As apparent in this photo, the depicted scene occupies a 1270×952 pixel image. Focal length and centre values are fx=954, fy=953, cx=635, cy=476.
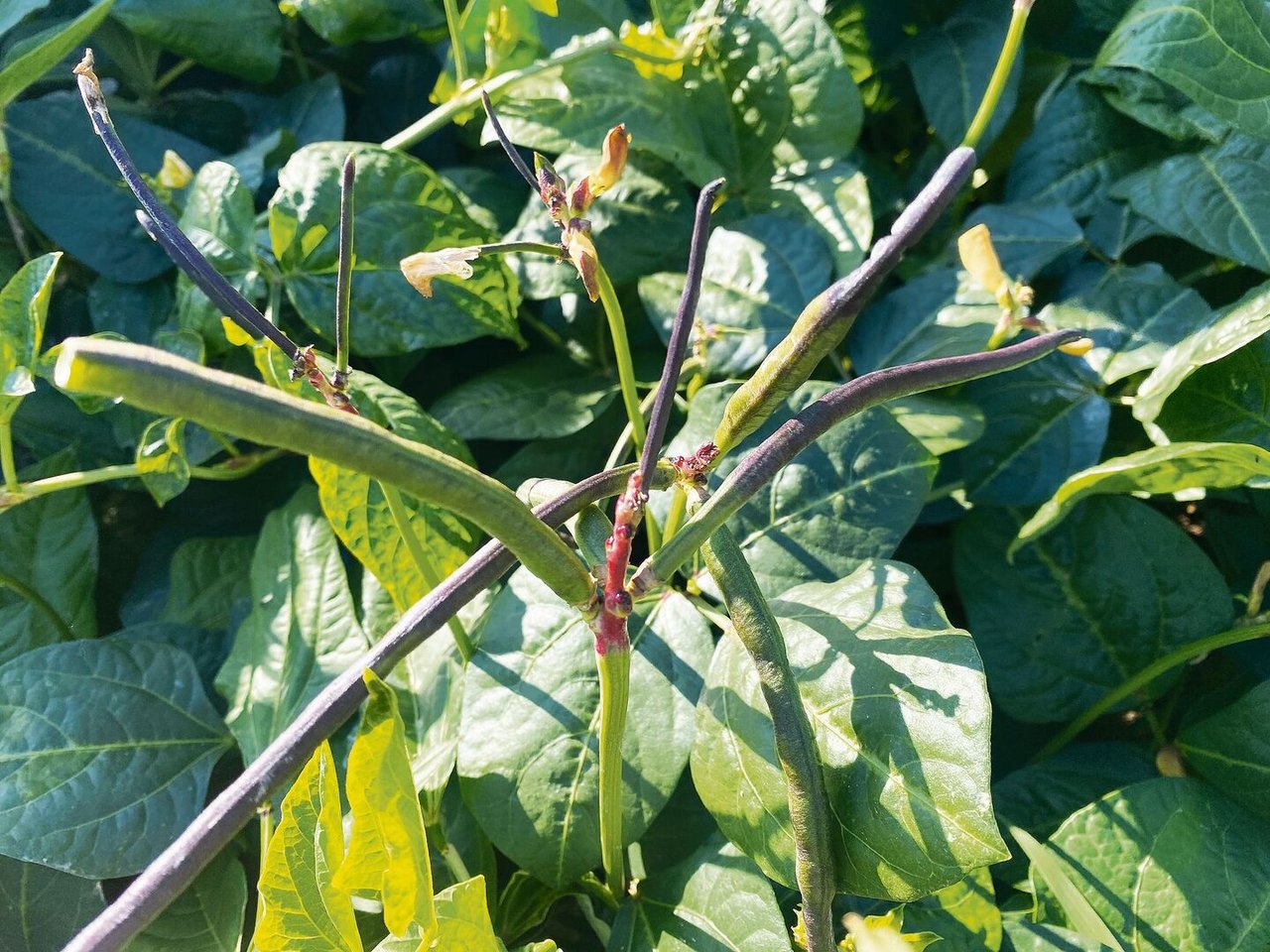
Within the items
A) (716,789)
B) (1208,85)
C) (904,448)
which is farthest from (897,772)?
(1208,85)

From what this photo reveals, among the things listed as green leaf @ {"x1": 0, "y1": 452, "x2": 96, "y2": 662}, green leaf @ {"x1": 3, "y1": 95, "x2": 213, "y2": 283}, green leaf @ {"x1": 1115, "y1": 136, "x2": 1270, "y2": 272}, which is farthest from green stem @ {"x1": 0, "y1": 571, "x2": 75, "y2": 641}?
green leaf @ {"x1": 1115, "y1": 136, "x2": 1270, "y2": 272}

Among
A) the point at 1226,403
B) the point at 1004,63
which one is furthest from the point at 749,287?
the point at 1226,403

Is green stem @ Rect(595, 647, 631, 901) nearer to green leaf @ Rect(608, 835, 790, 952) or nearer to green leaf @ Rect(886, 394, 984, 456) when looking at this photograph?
green leaf @ Rect(608, 835, 790, 952)

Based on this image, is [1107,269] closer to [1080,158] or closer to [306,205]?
[1080,158]

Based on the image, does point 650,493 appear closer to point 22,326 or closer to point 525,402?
point 525,402

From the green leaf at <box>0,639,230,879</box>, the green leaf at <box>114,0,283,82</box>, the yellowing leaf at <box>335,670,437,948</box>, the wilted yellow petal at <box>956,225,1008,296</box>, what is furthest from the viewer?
the green leaf at <box>114,0,283,82</box>

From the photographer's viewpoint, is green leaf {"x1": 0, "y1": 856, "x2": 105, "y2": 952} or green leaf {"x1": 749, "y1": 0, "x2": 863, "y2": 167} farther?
green leaf {"x1": 749, "y1": 0, "x2": 863, "y2": 167}

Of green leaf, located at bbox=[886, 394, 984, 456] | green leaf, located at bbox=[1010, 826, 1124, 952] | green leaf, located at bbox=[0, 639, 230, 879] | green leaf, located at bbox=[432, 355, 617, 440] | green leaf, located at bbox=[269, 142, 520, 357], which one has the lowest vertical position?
green leaf, located at bbox=[1010, 826, 1124, 952]
